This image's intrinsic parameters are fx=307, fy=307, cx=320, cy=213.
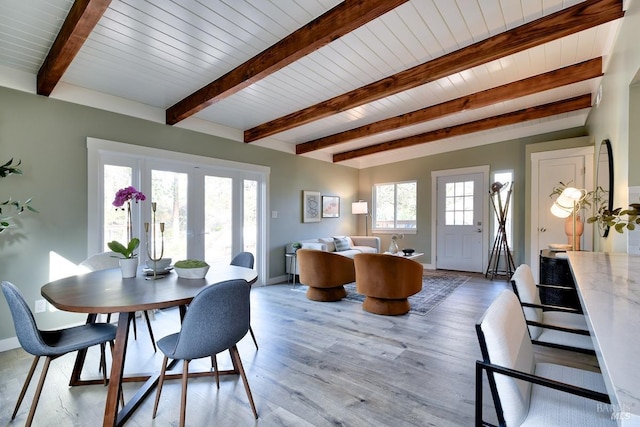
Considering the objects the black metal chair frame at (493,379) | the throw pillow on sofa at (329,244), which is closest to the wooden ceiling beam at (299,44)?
the black metal chair frame at (493,379)

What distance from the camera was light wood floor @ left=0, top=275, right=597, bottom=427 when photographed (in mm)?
1805

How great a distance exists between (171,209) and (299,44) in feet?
8.90

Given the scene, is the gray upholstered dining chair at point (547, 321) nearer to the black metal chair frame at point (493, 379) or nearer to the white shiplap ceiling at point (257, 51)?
the black metal chair frame at point (493, 379)

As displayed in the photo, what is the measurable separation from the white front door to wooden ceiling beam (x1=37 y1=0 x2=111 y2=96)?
6054mm

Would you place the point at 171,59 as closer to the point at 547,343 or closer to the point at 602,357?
the point at 602,357

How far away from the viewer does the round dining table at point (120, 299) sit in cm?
153

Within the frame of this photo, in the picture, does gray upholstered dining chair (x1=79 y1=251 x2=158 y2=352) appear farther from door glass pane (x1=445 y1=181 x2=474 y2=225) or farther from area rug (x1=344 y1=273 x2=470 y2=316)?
door glass pane (x1=445 y1=181 x2=474 y2=225)

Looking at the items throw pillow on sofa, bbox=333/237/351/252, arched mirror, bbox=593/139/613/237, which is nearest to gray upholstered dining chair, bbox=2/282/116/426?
arched mirror, bbox=593/139/613/237

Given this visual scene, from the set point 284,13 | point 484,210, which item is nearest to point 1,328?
point 284,13

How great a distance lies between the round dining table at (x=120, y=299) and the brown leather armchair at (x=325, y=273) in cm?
193

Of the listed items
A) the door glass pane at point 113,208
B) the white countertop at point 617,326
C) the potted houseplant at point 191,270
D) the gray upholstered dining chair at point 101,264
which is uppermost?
the door glass pane at point 113,208

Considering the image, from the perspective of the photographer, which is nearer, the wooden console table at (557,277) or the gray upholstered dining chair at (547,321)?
the gray upholstered dining chair at (547,321)

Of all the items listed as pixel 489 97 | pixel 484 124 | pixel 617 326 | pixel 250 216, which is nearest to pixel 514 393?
pixel 617 326

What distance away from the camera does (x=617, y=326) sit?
80 centimetres
